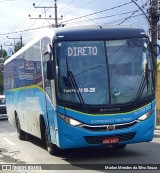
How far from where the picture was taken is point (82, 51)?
10.9 metres

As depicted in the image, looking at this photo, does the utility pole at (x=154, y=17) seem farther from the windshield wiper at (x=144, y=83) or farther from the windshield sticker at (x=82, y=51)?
the windshield sticker at (x=82, y=51)

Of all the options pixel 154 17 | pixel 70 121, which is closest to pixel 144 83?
pixel 70 121

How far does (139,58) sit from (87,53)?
1288 mm

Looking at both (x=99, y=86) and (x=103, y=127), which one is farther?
(x=99, y=86)

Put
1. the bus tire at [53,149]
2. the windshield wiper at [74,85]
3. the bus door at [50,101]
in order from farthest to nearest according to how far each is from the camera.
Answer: the bus tire at [53,149] < the bus door at [50,101] < the windshield wiper at [74,85]

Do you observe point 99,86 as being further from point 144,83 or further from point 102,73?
point 144,83

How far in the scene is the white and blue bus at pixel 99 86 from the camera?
1056cm

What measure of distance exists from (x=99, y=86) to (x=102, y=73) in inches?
13.0

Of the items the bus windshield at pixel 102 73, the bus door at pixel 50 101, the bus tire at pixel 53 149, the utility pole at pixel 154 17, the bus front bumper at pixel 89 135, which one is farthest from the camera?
the utility pole at pixel 154 17

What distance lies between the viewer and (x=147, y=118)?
36.1ft

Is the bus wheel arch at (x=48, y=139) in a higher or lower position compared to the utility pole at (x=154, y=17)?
lower

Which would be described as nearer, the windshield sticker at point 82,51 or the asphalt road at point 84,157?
the asphalt road at point 84,157

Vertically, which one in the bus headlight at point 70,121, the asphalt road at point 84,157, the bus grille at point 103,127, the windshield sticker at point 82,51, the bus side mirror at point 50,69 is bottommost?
the asphalt road at point 84,157

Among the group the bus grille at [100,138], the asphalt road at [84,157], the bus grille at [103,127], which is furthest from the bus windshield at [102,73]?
the asphalt road at [84,157]
